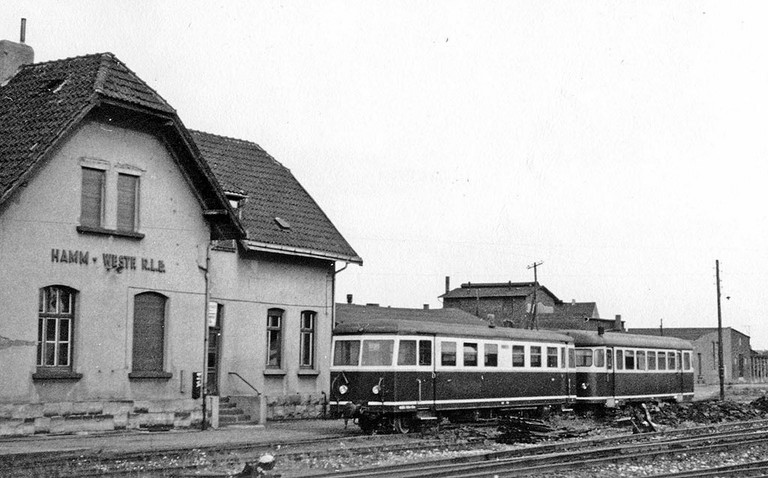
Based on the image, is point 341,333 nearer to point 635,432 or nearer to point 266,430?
point 266,430

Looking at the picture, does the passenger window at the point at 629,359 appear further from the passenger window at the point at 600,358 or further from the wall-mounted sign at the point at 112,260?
the wall-mounted sign at the point at 112,260

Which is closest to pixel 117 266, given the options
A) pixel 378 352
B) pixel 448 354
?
pixel 378 352

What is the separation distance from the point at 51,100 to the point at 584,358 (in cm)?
1696

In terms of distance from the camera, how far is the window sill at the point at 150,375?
22.0 m

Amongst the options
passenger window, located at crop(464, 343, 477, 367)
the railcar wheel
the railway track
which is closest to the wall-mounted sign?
the railcar wheel

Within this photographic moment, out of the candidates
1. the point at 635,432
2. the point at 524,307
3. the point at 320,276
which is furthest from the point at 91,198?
the point at 524,307

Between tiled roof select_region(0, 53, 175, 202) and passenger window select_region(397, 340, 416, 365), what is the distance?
7.50m

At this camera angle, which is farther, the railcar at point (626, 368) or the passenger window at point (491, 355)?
the railcar at point (626, 368)

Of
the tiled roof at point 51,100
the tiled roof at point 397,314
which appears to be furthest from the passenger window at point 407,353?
the tiled roof at point 397,314

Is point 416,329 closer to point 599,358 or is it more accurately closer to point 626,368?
point 599,358

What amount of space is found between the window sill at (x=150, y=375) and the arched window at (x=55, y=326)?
5.19 feet

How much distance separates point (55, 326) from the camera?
2064 cm

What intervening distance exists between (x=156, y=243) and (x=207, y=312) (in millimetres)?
→ 2318

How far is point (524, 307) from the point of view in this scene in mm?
89688
